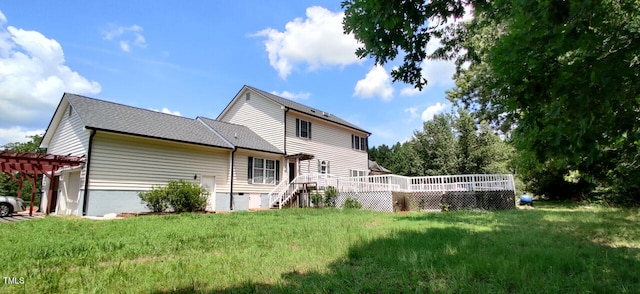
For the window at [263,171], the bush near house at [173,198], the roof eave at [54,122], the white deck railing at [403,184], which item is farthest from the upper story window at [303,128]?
the roof eave at [54,122]

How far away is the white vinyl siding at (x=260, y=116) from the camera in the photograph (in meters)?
19.6

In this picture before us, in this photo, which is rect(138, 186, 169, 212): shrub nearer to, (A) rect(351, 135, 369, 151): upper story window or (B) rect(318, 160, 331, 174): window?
(B) rect(318, 160, 331, 174): window

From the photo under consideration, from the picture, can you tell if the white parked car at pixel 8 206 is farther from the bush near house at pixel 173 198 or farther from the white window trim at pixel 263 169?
the white window trim at pixel 263 169

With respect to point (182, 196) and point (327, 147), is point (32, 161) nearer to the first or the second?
point (182, 196)

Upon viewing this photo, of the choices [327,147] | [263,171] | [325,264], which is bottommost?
[325,264]

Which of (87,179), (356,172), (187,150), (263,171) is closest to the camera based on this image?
(87,179)

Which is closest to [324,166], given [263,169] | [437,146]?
[263,169]

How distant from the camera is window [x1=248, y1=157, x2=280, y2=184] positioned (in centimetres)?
1783

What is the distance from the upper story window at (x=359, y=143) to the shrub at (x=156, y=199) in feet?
50.7

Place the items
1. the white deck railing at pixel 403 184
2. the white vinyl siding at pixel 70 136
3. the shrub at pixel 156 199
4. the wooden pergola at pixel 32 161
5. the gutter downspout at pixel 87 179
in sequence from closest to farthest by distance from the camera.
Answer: the gutter downspout at pixel 87 179
the wooden pergola at pixel 32 161
the shrub at pixel 156 199
the white vinyl siding at pixel 70 136
the white deck railing at pixel 403 184

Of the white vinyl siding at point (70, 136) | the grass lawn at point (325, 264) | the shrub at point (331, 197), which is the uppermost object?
the white vinyl siding at point (70, 136)

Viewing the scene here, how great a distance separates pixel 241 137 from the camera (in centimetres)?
1883

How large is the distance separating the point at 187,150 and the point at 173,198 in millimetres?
3164

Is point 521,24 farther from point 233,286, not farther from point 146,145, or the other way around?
point 146,145
